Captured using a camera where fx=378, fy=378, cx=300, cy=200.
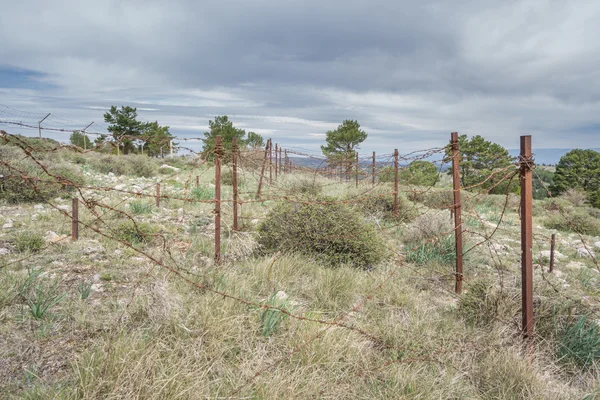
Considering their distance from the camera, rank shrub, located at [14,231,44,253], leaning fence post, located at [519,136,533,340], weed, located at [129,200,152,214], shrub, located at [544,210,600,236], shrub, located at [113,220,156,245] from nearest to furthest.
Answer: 1. leaning fence post, located at [519,136,533,340]
2. shrub, located at [14,231,44,253]
3. shrub, located at [113,220,156,245]
4. weed, located at [129,200,152,214]
5. shrub, located at [544,210,600,236]

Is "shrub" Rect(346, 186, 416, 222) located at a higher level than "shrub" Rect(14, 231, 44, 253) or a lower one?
higher

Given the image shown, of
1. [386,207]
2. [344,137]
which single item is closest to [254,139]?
[344,137]

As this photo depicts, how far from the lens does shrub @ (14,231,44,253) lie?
16.6 feet

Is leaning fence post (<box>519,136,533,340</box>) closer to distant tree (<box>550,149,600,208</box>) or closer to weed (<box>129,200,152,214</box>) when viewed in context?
weed (<box>129,200,152,214</box>)

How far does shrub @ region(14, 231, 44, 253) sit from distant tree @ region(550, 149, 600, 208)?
Answer: 44.9m

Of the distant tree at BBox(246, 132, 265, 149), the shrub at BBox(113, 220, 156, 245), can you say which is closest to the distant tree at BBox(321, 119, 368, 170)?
the distant tree at BBox(246, 132, 265, 149)

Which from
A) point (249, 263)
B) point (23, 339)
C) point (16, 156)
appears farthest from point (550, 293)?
point (16, 156)

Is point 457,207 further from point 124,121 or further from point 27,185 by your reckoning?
point 124,121

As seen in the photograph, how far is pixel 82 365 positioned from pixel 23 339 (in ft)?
2.90

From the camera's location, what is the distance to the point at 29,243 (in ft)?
16.7

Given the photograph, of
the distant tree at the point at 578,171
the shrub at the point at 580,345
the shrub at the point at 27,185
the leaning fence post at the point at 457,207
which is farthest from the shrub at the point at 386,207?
the distant tree at the point at 578,171

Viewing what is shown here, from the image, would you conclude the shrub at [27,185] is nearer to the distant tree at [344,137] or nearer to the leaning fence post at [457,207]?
the leaning fence post at [457,207]

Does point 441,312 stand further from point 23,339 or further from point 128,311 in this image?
point 23,339

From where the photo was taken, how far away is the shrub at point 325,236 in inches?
202
